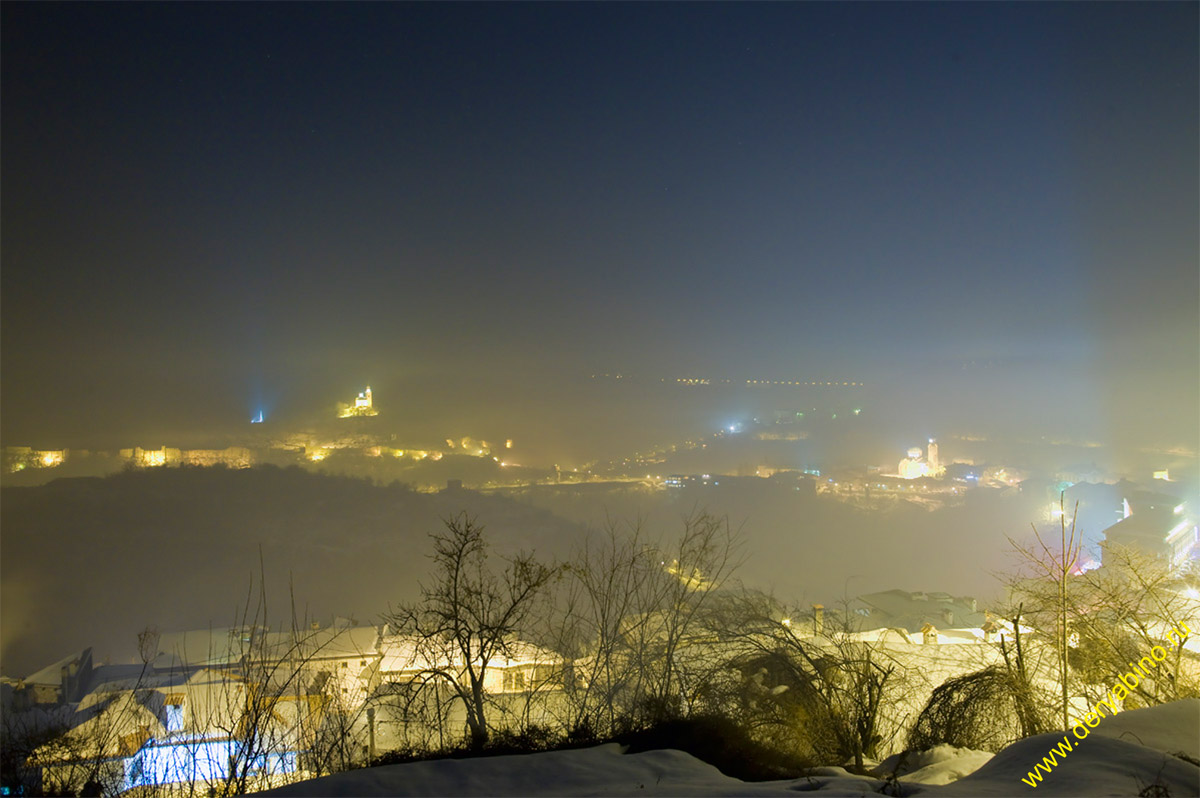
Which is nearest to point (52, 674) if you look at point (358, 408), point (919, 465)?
point (358, 408)

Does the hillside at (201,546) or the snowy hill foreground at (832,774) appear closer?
the snowy hill foreground at (832,774)

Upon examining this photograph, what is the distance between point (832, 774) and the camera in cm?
700

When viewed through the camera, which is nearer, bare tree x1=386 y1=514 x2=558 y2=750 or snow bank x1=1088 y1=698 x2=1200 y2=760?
snow bank x1=1088 y1=698 x2=1200 y2=760

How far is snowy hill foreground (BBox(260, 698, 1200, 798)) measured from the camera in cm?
449

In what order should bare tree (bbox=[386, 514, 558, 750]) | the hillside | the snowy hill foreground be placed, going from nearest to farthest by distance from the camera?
the snowy hill foreground, bare tree (bbox=[386, 514, 558, 750]), the hillside

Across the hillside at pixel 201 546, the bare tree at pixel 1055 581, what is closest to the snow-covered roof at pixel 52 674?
the hillside at pixel 201 546

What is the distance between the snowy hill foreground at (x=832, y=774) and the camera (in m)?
4.49

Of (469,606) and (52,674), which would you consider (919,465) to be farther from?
(52,674)

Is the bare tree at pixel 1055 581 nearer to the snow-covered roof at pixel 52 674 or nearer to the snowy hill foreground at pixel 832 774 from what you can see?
the snowy hill foreground at pixel 832 774

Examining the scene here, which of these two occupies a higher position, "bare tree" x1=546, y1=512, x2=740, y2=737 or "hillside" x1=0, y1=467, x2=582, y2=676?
"bare tree" x1=546, y1=512, x2=740, y2=737

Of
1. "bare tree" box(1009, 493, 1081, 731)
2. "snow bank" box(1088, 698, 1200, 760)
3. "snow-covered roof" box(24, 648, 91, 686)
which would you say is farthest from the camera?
"snow-covered roof" box(24, 648, 91, 686)

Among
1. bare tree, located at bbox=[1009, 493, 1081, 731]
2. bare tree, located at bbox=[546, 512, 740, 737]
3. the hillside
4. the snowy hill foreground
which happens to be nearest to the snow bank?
the snowy hill foreground

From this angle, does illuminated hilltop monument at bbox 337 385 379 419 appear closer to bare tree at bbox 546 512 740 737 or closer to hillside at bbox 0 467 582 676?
hillside at bbox 0 467 582 676

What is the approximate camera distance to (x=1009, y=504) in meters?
37.0
